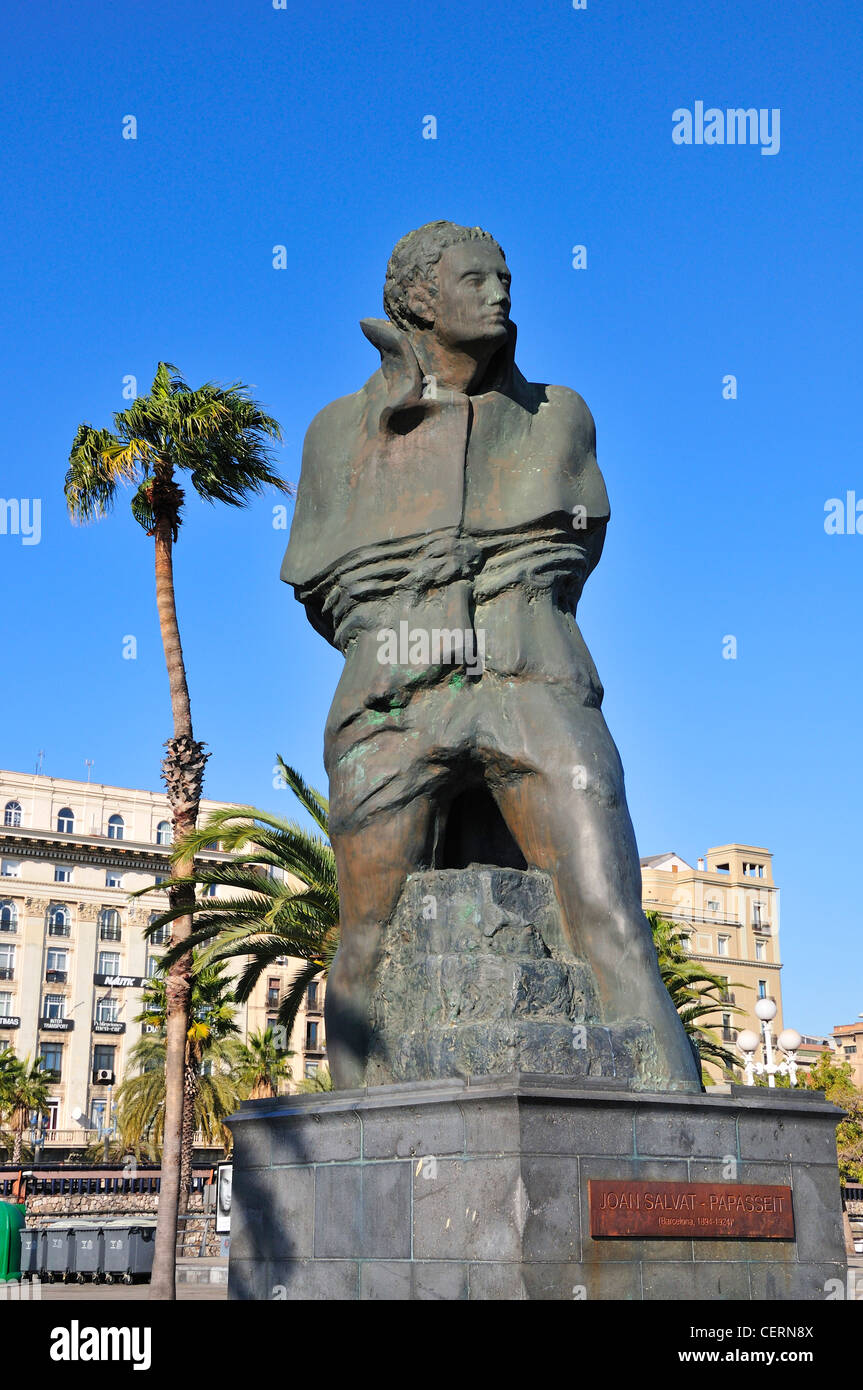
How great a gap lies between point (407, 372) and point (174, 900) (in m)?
14.0

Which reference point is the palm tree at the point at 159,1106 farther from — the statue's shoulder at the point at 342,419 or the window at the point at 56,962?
the statue's shoulder at the point at 342,419

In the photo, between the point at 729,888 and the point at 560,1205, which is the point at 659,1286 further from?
the point at 729,888

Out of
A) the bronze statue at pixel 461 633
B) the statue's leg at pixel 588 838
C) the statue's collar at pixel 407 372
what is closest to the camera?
the statue's leg at pixel 588 838

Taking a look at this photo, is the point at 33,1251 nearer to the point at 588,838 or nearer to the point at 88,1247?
the point at 88,1247

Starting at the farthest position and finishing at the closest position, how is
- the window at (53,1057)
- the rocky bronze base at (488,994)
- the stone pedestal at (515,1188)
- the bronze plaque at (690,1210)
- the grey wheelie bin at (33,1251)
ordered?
1. the window at (53,1057)
2. the grey wheelie bin at (33,1251)
3. the rocky bronze base at (488,994)
4. the bronze plaque at (690,1210)
5. the stone pedestal at (515,1188)

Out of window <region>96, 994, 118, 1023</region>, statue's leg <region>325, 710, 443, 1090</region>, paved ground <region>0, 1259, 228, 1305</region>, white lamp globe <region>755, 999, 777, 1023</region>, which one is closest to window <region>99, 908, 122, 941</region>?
window <region>96, 994, 118, 1023</region>

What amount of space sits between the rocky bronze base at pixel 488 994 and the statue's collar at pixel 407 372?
197 cm

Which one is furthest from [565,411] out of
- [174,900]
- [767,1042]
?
[767,1042]

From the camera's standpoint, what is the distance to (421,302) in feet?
20.6

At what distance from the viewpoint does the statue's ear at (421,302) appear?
6.24 metres

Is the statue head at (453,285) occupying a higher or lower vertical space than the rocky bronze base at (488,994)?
higher
